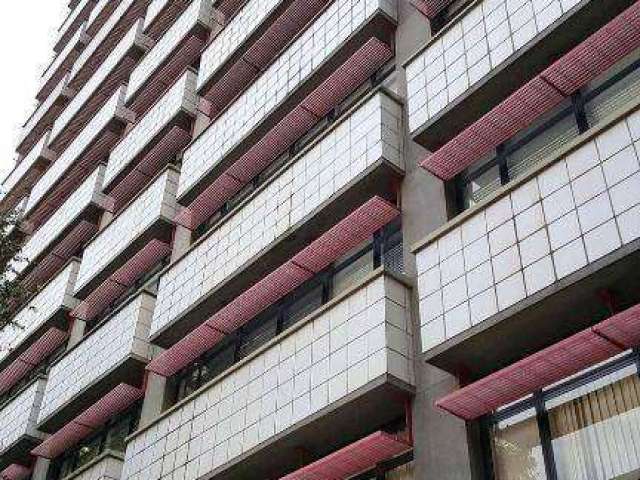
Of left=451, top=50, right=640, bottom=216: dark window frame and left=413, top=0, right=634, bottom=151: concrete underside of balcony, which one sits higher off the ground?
left=413, top=0, right=634, bottom=151: concrete underside of balcony

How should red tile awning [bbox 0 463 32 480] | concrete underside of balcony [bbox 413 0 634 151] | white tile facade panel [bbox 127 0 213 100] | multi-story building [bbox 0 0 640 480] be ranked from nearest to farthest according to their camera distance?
multi-story building [bbox 0 0 640 480]
concrete underside of balcony [bbox 413 0 634 151]
red tile awning [bbox 0 463 32 480]
white tile facade panel [bbox 127 0 213 100]

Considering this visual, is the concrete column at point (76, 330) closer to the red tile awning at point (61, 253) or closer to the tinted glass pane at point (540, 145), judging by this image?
the red tile awning at point (61, 253)

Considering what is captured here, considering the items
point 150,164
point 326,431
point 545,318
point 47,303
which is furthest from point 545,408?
point 47,303

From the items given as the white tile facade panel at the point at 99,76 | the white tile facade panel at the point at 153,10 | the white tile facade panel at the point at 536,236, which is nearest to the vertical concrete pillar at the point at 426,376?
the white tile facade panel at the point at 536,236

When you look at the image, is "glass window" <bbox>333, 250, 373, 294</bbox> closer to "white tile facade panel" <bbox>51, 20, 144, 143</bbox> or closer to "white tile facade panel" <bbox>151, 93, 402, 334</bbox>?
"white tile facade panel" <bbox>151, 93, 402, 334</bbox>

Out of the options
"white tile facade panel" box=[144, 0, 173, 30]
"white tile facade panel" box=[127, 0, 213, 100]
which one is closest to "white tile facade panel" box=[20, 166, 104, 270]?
"white tile facade panel" box=[127, 0, 213, 100]

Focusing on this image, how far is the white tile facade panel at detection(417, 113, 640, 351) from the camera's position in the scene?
11828 mm

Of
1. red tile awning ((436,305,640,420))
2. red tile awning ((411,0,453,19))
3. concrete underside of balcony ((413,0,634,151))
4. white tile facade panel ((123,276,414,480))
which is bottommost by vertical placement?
red tile awning ((436,305,640,420))

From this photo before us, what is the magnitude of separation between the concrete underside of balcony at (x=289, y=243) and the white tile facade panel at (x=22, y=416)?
707cm

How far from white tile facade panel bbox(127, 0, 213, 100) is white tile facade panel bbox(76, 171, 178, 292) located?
7.78 metres

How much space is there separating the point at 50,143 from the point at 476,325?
36807 millimetres

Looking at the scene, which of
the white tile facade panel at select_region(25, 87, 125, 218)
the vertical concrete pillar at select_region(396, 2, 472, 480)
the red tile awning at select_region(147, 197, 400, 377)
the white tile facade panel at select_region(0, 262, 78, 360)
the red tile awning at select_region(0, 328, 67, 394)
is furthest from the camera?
the white tile facade panel at select_region(25, 87, 125, 218)

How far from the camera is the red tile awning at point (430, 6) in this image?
19.8 metres

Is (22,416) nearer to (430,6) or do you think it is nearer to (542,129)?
(430,6)
